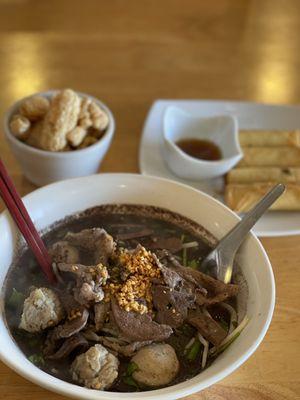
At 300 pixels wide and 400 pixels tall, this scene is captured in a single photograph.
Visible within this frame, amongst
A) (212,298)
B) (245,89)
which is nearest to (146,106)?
(245,89)

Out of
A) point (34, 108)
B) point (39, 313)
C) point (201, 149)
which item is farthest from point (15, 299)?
point (201, 149)

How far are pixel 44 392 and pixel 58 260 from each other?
1.04ft

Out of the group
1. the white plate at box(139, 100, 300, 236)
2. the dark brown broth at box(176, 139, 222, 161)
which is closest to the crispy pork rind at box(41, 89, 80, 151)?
the white plate at box(139, 100, 300, 236)

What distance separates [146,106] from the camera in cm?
210

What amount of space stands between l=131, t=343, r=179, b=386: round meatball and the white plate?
77 cm

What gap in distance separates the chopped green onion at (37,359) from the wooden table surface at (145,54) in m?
0.72

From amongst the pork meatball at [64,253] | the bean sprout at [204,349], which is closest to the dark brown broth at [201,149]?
the pork meatball at [64,253]

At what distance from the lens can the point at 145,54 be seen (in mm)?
2400

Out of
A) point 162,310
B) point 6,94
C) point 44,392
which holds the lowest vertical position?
point 44,392

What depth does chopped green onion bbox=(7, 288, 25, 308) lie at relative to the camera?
1.19 metres

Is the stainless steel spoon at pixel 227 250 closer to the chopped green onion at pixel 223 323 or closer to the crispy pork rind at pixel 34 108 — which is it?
the chopped green onion at pixel 223 323

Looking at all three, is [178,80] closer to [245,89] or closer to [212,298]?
[245,89]

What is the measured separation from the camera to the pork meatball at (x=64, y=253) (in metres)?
1.27

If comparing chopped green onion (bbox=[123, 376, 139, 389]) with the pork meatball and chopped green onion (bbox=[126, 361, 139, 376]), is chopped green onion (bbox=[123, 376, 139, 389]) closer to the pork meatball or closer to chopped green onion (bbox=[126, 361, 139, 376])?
chopped green onion (bbox=[126, 361, 139, 376])
